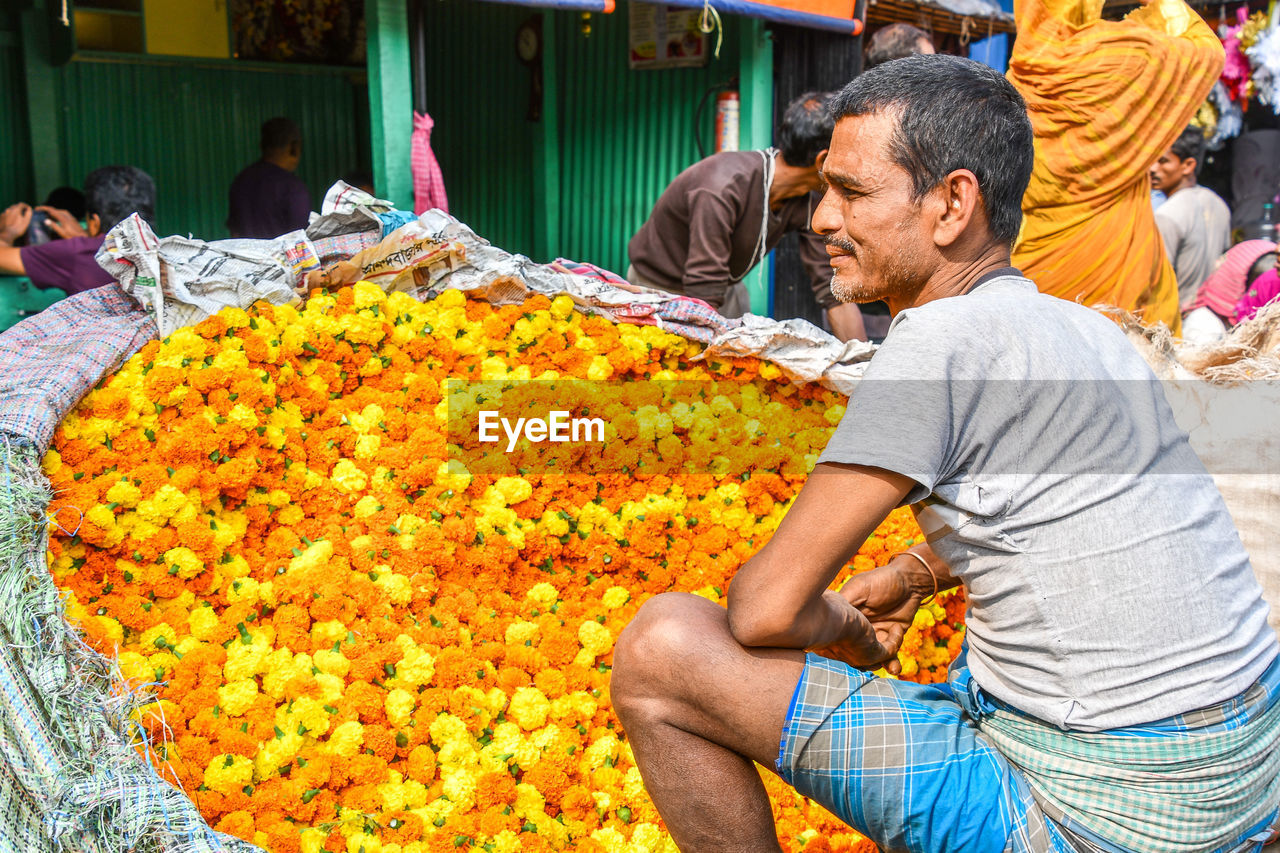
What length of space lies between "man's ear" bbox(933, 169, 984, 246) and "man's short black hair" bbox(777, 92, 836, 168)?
5.86ft

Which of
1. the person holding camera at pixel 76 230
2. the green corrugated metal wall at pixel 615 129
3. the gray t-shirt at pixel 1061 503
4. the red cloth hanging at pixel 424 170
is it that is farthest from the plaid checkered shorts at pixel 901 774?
the green corrugated metal wall at pixel 615 129

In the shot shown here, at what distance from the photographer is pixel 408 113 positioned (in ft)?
11.6

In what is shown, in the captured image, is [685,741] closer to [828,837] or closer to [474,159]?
[828,837]

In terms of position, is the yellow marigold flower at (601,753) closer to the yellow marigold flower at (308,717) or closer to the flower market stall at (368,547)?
the flower market stall at (368,547)

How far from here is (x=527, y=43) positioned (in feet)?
17.7

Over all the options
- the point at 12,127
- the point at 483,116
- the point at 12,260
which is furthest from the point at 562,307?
the point at 12,127

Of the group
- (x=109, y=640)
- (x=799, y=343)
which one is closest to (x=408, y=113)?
(x=799, y=343)

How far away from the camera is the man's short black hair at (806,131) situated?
10.4 feet

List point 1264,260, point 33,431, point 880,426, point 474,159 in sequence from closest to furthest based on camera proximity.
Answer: point 880,426
point 33,431
point 1264,260
point 474,159

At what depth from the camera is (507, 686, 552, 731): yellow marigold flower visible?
6.68 feet

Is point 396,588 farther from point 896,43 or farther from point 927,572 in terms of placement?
point 896,43

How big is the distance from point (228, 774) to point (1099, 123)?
3.51 meters

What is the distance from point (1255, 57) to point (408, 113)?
5286mm

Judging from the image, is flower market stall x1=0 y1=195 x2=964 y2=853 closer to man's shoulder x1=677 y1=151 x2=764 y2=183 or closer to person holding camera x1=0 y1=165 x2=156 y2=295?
man's shoulder x1=677 y1=151 x2=764 y2=183
